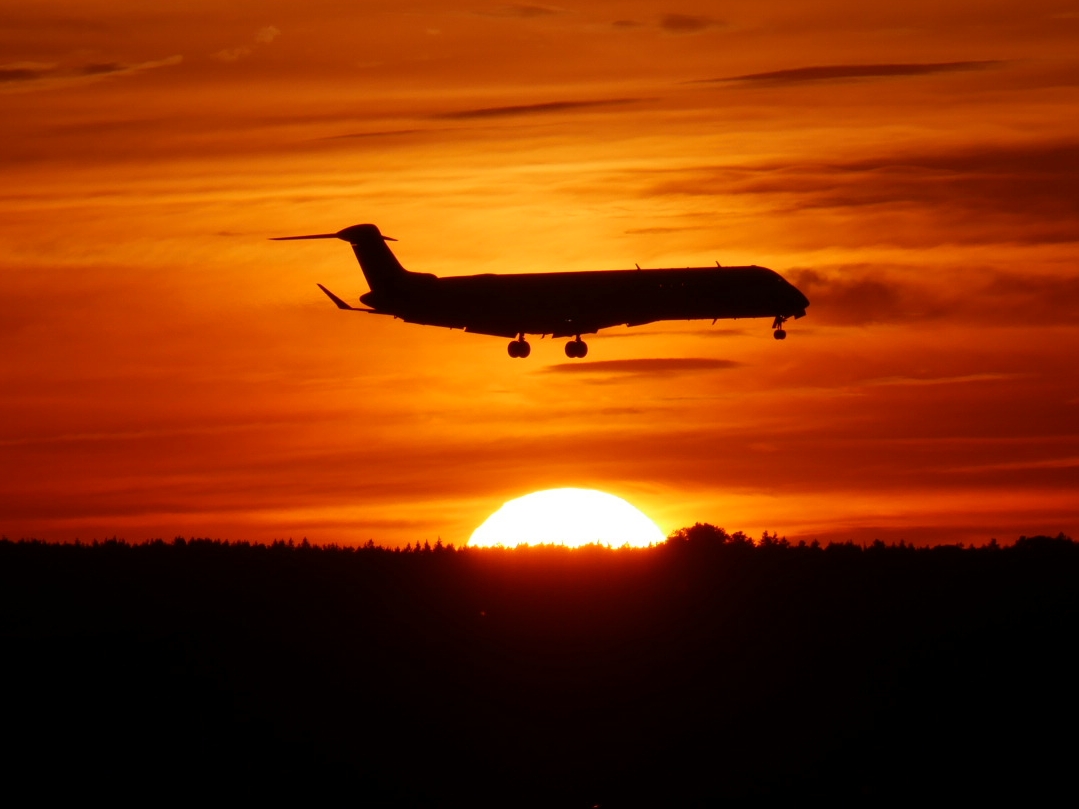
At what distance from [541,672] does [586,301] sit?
31.1 m

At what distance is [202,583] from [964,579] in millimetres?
20153

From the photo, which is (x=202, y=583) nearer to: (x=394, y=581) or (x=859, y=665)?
(x=394, y=581)

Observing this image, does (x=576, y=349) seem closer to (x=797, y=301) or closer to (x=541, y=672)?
(x=797, y=301)

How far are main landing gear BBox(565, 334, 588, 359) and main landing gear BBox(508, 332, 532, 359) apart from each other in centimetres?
173

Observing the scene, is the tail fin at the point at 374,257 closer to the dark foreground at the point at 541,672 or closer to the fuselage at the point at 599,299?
the fuselage at the point at 599,299

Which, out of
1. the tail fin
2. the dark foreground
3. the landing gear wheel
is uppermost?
the tail fin

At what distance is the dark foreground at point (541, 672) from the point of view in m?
35.4

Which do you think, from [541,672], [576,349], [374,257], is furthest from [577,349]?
[541,672]

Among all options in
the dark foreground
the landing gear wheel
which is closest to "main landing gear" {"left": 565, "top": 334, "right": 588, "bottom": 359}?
the landing gear wheel

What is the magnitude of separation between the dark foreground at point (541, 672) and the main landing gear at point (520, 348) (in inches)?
904

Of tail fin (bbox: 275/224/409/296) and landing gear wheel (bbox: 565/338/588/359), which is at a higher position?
tail fin (bbox: 275/224/409/296)

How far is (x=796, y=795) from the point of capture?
34.4m

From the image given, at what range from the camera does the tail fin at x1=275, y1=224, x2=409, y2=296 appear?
77000mm

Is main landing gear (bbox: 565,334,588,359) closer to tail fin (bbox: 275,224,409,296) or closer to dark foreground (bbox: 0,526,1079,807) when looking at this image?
tail fin (bbox: 275,224,409,296)
